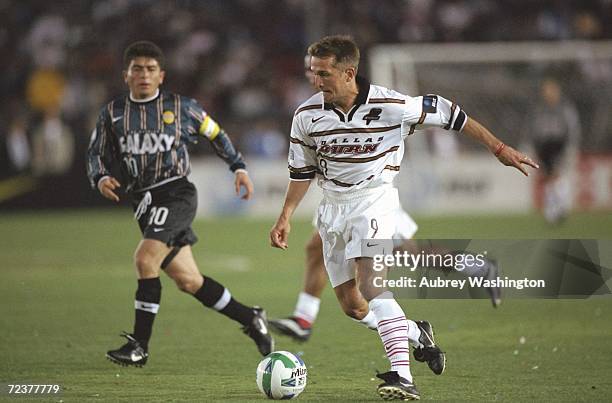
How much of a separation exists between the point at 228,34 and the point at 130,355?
60.0 ft

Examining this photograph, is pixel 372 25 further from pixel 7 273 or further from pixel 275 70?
pixel 7 273

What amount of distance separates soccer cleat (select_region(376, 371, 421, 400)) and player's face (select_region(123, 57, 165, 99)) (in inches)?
111

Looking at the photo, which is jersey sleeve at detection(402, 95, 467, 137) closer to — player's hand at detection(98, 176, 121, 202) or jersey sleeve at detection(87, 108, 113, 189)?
player's hand at detection(98, 176, 121, 202)

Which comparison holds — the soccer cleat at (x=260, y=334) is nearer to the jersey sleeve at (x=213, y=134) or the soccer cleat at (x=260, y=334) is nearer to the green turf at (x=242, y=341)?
the green turf at (x=242, y=341)

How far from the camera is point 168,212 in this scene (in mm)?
7863

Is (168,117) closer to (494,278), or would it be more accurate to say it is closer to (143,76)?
(143,76)

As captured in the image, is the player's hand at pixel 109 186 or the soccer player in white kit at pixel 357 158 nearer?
the soccer player in white kit at pixel 357 158

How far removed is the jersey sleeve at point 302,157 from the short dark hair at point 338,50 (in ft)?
1.62

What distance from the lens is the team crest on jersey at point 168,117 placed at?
7.94m

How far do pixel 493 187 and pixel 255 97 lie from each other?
5557 millimetres

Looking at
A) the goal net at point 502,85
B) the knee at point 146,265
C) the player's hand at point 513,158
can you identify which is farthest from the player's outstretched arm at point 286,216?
the goal net at point 502,85

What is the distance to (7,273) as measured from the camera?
530 inches

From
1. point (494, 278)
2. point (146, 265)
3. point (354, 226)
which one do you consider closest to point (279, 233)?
point (354, 226)

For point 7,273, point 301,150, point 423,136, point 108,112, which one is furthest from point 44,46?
point 301,150
